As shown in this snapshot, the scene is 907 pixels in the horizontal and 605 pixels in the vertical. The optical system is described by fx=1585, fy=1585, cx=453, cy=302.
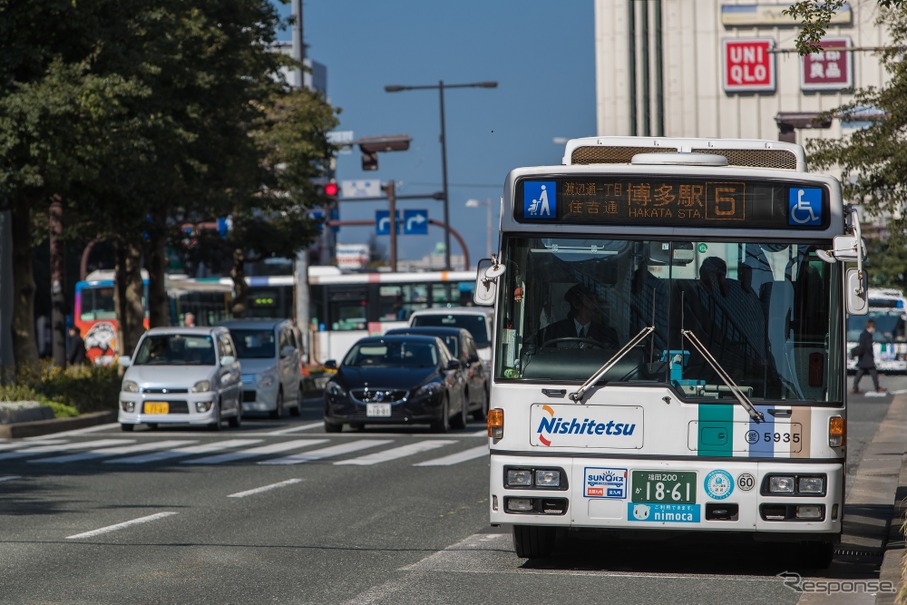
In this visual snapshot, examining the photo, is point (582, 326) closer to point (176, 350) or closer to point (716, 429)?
point (716, 429)

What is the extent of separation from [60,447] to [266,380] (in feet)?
25.8

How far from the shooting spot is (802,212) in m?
10.1

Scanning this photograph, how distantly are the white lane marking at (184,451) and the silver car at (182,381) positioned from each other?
204 cm

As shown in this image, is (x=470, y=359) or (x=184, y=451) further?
(x=470, y=359)

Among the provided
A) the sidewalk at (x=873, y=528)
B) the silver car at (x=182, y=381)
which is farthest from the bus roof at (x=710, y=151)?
the silver car at (x=182, y=381)

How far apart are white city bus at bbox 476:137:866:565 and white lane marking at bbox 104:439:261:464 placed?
10424 mm

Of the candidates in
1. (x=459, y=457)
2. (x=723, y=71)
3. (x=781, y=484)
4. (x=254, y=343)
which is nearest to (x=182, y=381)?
(x=254, y=343)

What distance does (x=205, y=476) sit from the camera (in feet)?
57.3

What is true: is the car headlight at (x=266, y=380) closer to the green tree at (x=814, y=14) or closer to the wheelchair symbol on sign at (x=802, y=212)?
the green tree at (x=814, y=14)

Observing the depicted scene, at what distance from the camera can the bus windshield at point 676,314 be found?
9.97 m

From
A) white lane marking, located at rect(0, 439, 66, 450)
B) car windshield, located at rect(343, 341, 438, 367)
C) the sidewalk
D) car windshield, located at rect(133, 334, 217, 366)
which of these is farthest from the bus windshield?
car windshield, located at rect(133, 334, 217, 366)

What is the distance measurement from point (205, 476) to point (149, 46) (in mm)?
12336

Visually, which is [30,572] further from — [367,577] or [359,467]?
[359,467]

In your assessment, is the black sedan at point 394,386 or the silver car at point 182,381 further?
the silver car at point 182,381
